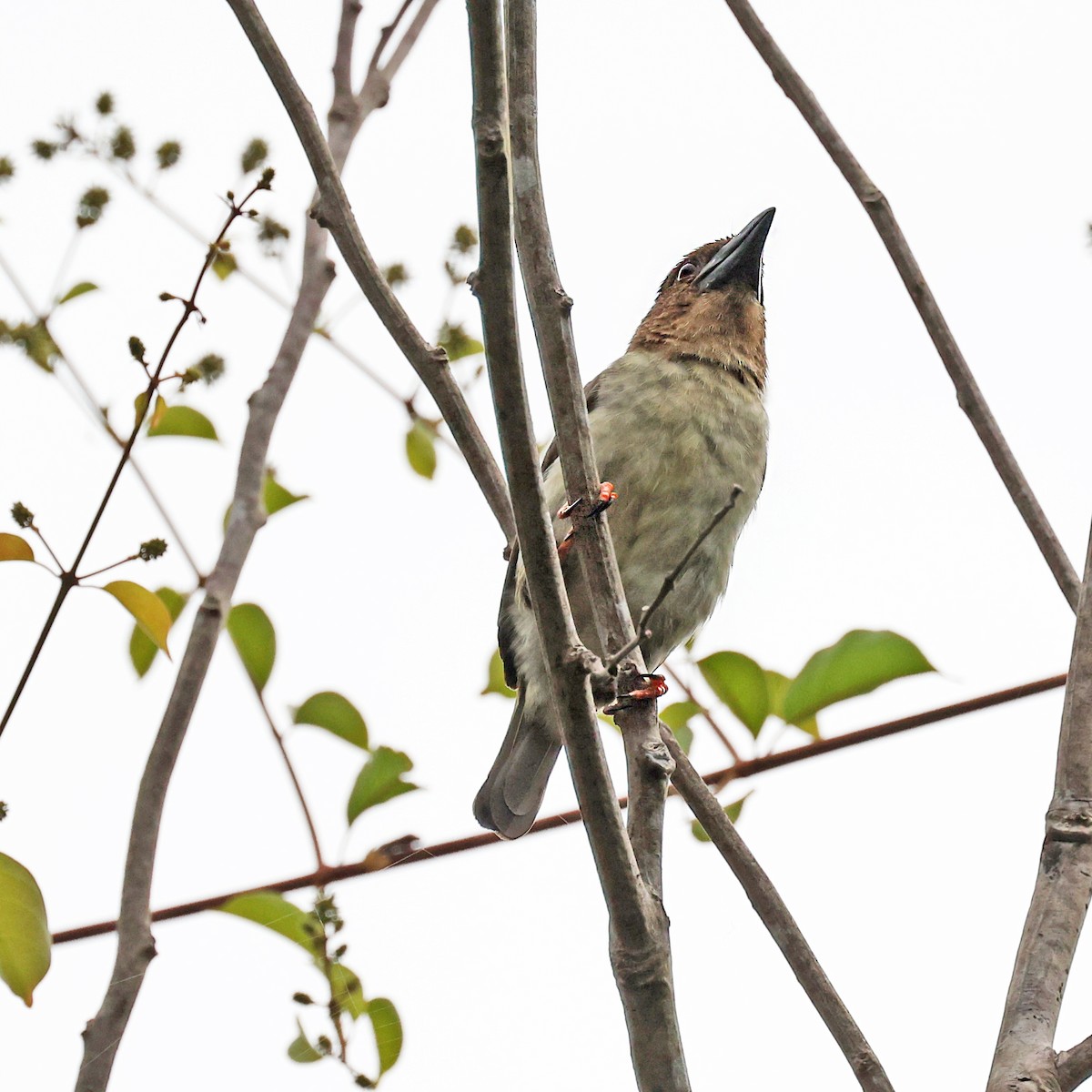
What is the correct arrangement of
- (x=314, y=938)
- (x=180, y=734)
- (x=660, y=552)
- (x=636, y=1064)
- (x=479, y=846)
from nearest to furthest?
(x=636, y=1064), (x=180, y=734), (x=314, y=938), (x=479, y=846), (x=660, y=552)

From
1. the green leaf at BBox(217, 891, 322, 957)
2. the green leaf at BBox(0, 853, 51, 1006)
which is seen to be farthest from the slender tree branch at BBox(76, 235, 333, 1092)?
the green leaf at BBox(217, 891, 322, 957)

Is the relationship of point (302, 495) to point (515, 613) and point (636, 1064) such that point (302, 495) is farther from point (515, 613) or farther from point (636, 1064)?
point (636, 1064)

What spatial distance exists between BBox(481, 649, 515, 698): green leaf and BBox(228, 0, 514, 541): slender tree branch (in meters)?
0.91

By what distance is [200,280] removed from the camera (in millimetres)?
2156

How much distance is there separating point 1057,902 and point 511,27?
1319 millimetres

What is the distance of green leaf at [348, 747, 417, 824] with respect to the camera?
96.3 inches

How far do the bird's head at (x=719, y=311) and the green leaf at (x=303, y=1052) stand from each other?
2185 millimetres

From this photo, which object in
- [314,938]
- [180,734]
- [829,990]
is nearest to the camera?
[829,990]

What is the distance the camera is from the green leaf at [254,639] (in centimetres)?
254

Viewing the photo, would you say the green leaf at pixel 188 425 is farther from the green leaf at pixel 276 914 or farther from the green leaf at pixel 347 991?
the green leaf at pixel 347 991

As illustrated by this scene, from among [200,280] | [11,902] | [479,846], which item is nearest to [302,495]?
[200,280]

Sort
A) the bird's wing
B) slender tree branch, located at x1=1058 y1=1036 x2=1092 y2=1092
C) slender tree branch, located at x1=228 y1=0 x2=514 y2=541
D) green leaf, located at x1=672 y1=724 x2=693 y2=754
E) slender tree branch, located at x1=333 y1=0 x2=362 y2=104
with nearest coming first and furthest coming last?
slender tree branch, located at x1=1058 y1=1036 x2=1092 y2=1092 < slender tree branch, located at x1=228 y1=0 x2=514 y2=541 < green leaf, located at x1=672 y1=724 x2=693 y2=754 < slender tree branch, located at x1=333 y1=0 x2=362 y2=104 < the bird's wing

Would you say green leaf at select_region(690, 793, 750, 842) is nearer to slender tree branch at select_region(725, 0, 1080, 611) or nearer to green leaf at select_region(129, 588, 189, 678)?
slender tree branch at select_region(725, 0, 1080, 611)

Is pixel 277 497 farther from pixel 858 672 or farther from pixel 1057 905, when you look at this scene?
pixel 1057 905
